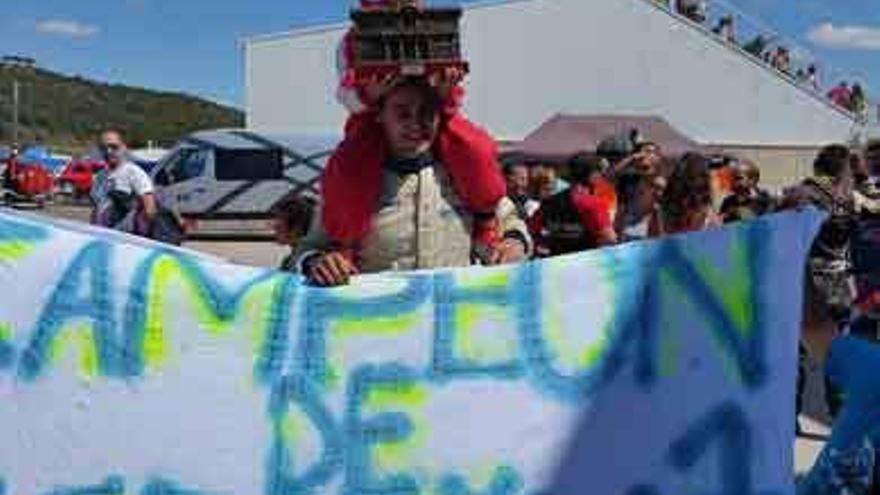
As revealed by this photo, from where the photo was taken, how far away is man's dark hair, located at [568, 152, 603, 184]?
25.1ft

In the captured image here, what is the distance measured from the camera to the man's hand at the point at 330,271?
11.4ft

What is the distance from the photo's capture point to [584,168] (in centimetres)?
766

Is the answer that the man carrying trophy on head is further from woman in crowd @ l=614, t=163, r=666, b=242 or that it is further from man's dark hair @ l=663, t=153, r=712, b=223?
woman in crowd @ l=614, t=163, r=666, b=242

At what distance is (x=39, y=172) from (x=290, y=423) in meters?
33.7

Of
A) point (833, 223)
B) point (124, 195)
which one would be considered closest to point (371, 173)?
point (833, 223)

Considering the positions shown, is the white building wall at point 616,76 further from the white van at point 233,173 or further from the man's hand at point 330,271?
Result: the man's hand at point 330,271

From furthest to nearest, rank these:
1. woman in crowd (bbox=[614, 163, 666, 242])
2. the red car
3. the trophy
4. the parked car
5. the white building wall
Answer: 1. the red car
2. the white building wall
3. the parked car
4. woman in crowd (bbox=[614, 163, 666, 242])
5. the trophy

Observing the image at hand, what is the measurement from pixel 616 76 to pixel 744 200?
28.6 m

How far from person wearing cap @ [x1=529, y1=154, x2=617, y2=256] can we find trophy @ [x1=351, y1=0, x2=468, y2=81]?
147 inches

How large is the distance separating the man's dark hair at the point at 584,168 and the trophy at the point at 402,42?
13.3 feet

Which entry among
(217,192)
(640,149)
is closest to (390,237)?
(640,149)

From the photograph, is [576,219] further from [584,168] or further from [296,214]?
[296,214]

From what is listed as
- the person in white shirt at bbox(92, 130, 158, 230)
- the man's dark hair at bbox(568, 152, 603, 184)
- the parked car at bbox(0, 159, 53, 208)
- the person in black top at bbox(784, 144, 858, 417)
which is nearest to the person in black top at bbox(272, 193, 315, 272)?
the man's dark hair at bbox(568, 152, 603, 184)

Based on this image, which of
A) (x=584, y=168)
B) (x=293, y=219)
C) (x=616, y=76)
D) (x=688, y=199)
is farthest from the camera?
(x=616, y=76)
